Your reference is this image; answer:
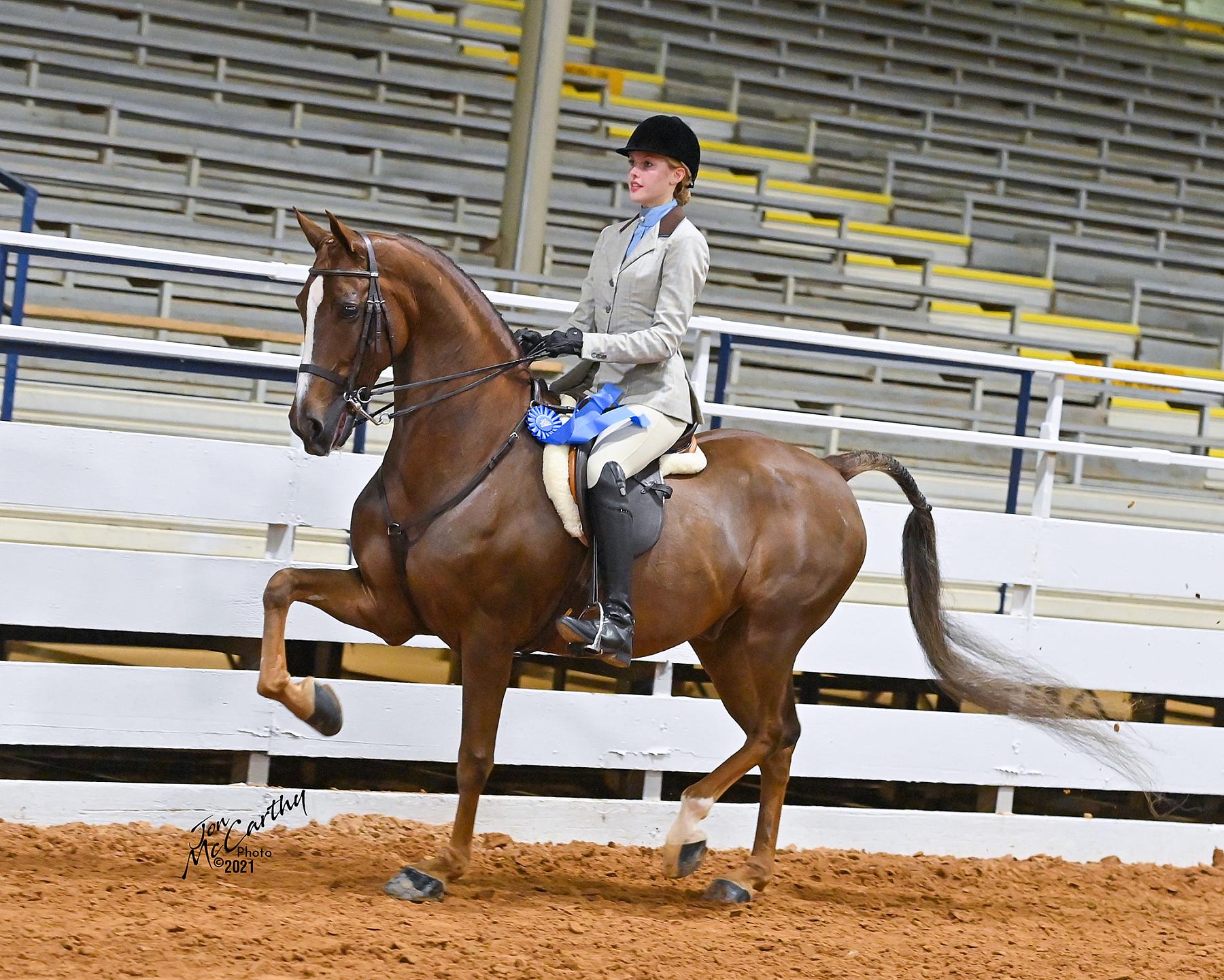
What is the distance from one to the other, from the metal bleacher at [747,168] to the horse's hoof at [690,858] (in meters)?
4.32

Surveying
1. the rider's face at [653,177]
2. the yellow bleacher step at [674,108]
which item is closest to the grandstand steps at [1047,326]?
the yellow bleacher step at [674,108]

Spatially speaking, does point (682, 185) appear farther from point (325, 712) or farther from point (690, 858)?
point (690, 858)

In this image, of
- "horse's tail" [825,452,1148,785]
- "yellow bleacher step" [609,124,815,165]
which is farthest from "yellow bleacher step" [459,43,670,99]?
"horse's tail" [825,452,1148,785]

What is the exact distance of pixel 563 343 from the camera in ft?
12.5

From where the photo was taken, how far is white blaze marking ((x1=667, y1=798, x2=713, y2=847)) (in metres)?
4.11

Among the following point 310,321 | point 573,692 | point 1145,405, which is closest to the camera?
point 310,321

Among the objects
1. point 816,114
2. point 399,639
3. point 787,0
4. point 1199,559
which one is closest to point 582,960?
point 399,639

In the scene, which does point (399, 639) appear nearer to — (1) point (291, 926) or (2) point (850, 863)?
(1) point (291, 926)

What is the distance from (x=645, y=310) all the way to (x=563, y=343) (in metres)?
0.34

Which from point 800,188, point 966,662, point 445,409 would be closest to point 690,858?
point 966,662

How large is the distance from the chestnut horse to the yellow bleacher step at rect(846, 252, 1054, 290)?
335 inches

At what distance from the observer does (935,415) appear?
35.1 feet

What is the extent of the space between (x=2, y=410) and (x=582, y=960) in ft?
9.92

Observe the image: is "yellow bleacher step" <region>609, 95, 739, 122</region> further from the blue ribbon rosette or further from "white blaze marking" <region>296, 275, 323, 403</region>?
"white blaze marking" <region>296, 275, 323, 403</region>
